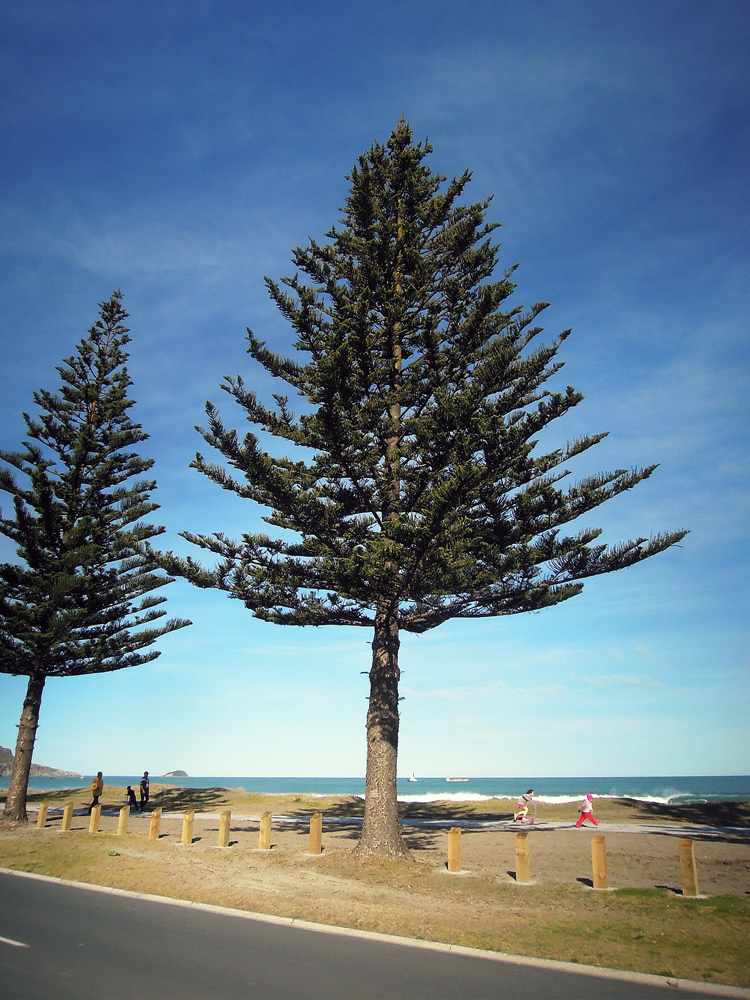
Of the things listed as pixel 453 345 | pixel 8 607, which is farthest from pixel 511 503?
pixel 8 607

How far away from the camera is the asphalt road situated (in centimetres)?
485

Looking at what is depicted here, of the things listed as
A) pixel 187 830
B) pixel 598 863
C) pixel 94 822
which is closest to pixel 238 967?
pixel 598 863

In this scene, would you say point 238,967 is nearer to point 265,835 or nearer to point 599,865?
point 599,865

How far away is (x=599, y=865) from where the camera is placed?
28.7ft

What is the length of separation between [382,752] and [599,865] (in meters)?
4.24

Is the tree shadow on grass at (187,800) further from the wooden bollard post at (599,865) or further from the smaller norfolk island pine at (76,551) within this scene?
the wooden bollard post at (599,865)

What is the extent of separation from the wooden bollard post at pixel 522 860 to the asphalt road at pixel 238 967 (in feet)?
11.6

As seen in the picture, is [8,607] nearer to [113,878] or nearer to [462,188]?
[113,878]

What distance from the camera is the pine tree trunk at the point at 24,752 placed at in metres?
17.4

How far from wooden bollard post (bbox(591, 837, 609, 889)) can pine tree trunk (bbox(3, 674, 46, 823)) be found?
15.1m

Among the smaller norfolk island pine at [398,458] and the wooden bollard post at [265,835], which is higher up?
the smaller norfolk island pine at [398,458]

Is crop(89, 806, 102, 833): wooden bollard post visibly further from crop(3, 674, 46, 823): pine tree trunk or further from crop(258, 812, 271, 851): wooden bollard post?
crop(258, 812, 271, 851): wooden bollard post

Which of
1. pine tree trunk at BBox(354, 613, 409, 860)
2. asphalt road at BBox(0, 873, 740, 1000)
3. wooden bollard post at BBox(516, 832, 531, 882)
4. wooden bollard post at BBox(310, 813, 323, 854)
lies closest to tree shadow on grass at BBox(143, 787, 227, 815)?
wooden bollard post at BBox(310, 813, 323, 854)

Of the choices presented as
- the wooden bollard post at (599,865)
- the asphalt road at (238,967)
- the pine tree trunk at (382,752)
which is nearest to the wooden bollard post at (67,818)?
the pine tree trunk at (382,752)
